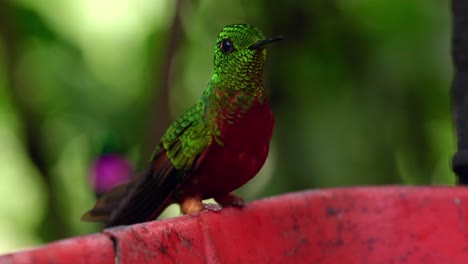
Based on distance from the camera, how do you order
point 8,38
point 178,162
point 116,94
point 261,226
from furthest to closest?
1. point 116,94
2. point 8,38
3. point 178,162
4. point 261,226

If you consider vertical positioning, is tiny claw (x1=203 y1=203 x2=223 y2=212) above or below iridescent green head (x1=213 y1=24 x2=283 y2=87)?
below

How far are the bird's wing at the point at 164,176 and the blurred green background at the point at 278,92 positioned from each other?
1.23m

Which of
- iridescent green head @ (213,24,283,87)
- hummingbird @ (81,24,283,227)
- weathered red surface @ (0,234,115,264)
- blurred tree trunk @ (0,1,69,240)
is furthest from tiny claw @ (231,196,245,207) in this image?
blurred tree trunk @ (0,1,69,240)

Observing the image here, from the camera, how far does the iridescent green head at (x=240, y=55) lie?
4.22 ft

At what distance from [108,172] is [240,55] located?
4.47 feet

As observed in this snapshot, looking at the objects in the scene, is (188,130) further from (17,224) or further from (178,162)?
(17,224)

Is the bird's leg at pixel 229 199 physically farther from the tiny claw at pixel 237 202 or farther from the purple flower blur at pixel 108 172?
the purple flower blur at pixel 108 172

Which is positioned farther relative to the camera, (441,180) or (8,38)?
(441,180)

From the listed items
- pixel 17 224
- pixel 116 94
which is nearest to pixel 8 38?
pixel 116 94

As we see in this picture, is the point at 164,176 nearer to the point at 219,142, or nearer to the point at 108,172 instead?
the point at 219,142

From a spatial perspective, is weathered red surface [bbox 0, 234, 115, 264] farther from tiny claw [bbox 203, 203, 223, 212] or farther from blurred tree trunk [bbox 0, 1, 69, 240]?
blurred tree trunk [bbox 0, 1, 69, 240]

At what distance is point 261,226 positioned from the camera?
1286 millimetres

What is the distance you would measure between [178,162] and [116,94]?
2.19 metres

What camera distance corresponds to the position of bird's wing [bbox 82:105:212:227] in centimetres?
136
